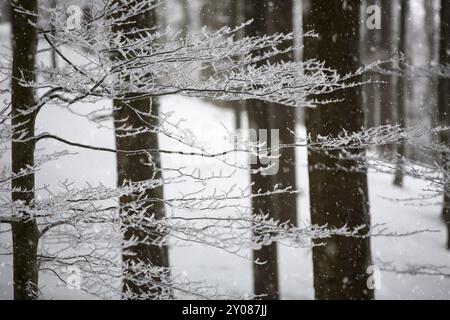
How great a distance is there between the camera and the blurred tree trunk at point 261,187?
7.80 metres

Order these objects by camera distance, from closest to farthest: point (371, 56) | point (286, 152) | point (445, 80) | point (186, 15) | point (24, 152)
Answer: point (24, 152) < point (445, 80) < point (286, 152) < point (371, 56) < point (186, 15)

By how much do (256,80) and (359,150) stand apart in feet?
8.14

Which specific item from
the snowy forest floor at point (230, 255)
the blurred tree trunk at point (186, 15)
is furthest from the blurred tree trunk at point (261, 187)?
the blurred tree trunk at point (186, 15)

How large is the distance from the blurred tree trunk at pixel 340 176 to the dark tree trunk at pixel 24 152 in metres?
3.16

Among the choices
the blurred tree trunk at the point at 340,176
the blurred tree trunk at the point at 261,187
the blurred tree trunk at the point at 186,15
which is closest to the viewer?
the blurred tree trunk at the point at 340,176

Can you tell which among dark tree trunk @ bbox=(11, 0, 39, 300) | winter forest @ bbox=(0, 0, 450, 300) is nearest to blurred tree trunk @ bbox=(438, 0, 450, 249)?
winter forest @ bbox=(0, 0, 450, 300)

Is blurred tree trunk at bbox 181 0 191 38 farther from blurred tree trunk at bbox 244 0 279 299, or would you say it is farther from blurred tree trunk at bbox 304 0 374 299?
blurred tree trunk at bbox 304 0 374 299

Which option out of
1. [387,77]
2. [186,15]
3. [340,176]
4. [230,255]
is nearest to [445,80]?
[340,176]

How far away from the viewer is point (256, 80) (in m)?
3.79

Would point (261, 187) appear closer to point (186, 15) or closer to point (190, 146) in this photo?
point (190, 146)

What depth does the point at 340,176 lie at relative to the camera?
5.63 m

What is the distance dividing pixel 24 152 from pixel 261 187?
4.69m

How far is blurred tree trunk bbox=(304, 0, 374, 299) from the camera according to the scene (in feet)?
18.3

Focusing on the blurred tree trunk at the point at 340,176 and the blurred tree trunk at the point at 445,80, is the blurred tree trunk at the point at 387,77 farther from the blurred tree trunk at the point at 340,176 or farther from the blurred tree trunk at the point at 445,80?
the blurred tree trunk at the point at 340,176
